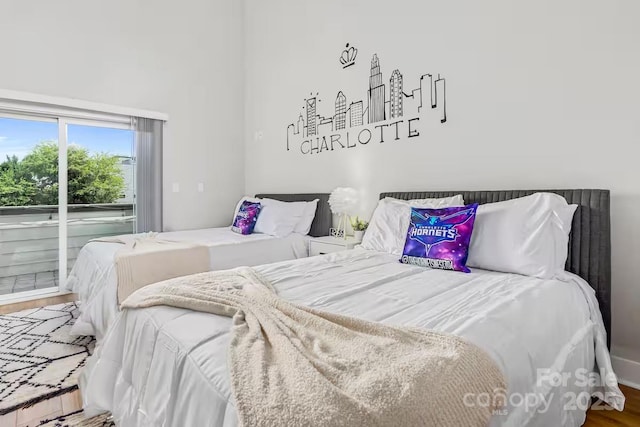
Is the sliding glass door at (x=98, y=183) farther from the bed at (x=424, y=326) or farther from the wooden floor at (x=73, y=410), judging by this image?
the bed at (x=424, y=326)

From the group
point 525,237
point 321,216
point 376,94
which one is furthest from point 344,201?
point 525,237

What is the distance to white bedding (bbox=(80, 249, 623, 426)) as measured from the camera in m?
0.98

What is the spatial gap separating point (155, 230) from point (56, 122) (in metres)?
1.43

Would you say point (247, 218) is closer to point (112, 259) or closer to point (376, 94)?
point (112, 259)

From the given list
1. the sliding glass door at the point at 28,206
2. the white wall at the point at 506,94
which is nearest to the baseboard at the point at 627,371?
the white wall at the point at 506,94

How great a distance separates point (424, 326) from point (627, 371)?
1612 mm

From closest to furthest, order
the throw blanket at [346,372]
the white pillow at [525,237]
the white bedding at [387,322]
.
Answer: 1. the throw blanket at [346,372]
2. the white bedding at [387,322]
3. the white pillow at [525,237]

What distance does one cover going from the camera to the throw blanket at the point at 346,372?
0.71m

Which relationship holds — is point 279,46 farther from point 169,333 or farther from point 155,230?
point 169,333

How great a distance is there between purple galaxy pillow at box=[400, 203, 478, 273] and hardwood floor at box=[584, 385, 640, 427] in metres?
0.83

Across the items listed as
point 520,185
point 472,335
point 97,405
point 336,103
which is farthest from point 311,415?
point 336,103

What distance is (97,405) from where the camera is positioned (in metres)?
1.40

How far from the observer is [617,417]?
5.26 ft

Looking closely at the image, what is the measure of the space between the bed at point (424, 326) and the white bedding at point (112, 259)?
71cm
